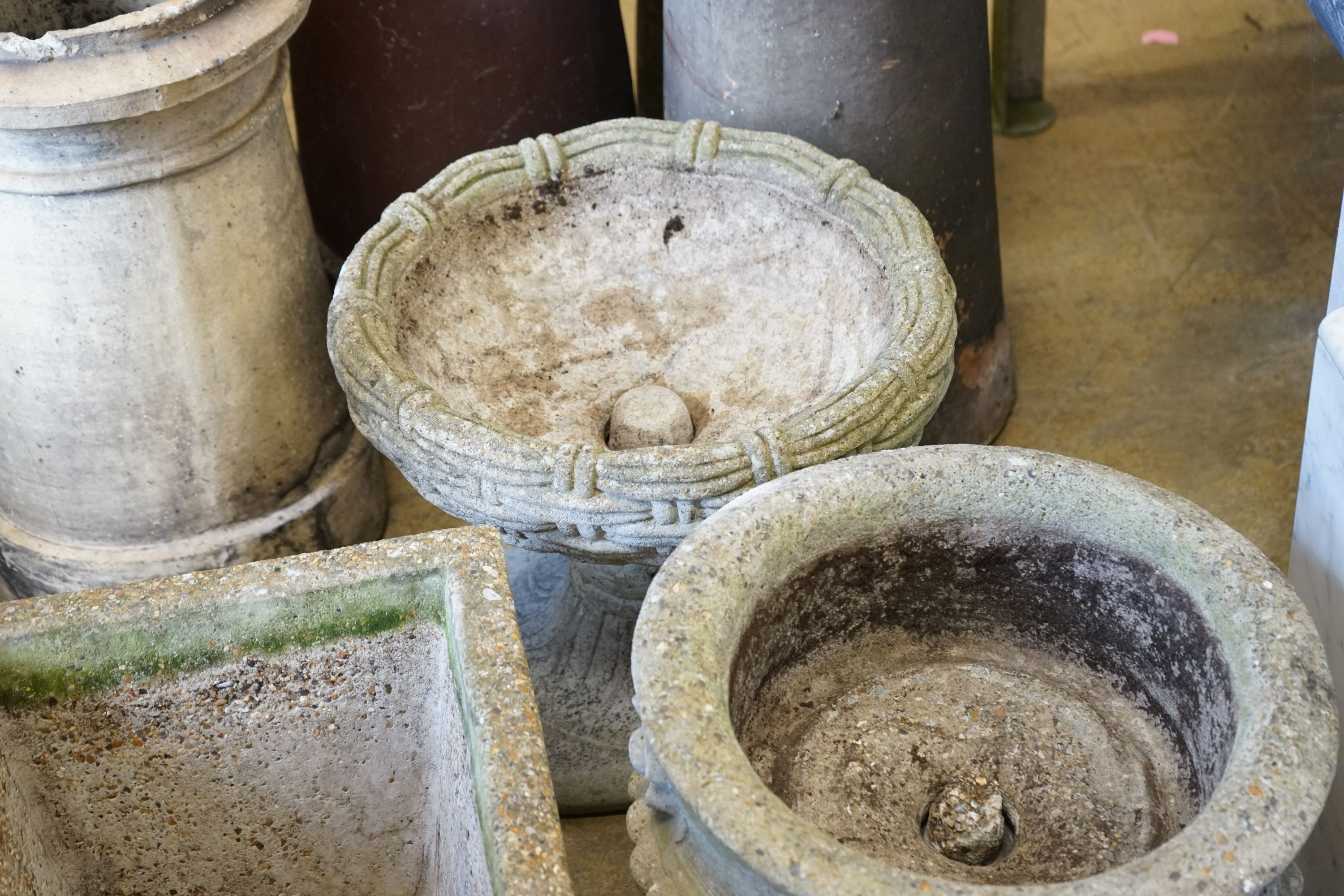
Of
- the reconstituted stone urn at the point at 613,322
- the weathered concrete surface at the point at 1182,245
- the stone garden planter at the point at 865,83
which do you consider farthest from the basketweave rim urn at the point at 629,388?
the weathered concrete surface at the point at 1182,245

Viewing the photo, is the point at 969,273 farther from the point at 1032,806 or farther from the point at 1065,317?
the point at 1032,806

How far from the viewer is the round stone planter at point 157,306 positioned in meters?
1.94

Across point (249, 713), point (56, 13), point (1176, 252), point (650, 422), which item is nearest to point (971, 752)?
point (650, 422)

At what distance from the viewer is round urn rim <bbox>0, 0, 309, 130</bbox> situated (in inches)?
73.9

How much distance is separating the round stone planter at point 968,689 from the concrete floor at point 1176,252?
0.72 metres

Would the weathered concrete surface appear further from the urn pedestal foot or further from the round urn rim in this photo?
the round urn rim

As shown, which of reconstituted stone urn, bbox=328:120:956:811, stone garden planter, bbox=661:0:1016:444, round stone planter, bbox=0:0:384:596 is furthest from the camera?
stone garden planter, bbox=661:0:1016:444

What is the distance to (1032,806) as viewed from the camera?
155 centimetres

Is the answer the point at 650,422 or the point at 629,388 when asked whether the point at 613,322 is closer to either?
the point at 629,388

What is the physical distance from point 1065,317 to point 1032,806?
1.79 meters

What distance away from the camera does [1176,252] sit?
3.25m

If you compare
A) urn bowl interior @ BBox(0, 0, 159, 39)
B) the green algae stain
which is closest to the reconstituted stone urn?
the green algae stain

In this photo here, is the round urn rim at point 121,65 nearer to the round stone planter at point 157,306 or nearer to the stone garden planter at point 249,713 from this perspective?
the round stone planter at point 157,306

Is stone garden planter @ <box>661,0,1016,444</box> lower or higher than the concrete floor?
higher
